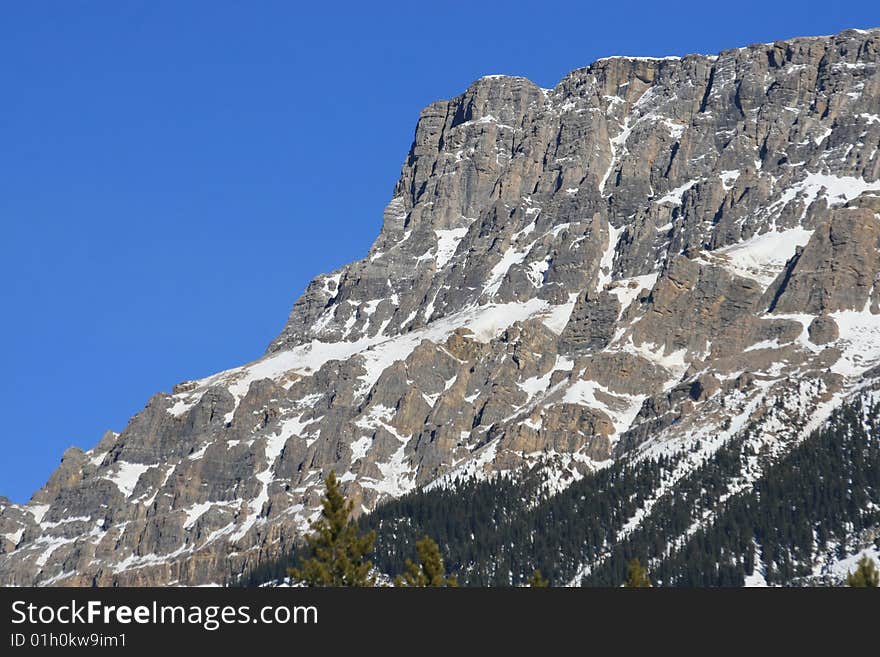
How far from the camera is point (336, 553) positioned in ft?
340

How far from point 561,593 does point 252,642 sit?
41.9 feet

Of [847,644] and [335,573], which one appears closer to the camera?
[847,644]

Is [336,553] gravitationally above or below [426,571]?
below

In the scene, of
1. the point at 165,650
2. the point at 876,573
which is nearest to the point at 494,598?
the point at 165,650

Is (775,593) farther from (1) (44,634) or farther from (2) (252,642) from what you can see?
(1) (44,634)

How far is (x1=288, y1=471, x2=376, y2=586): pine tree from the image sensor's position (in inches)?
4021

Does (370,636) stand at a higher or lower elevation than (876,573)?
lower

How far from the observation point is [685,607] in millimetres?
78250

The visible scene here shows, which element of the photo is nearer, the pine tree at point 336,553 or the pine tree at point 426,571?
the pine tree at point 336,553

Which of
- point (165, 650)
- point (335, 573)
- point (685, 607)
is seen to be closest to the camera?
point (165, 650)

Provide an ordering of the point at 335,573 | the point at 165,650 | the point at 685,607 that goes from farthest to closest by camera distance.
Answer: the point at 335,573 → the point at 685,607 → the point at 165,650

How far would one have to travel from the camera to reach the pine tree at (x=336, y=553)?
10212 cm

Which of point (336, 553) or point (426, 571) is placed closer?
point (336, 553)

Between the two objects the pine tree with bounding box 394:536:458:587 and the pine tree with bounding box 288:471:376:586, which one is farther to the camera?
the pine tree with bounding box 394:536:458:587
